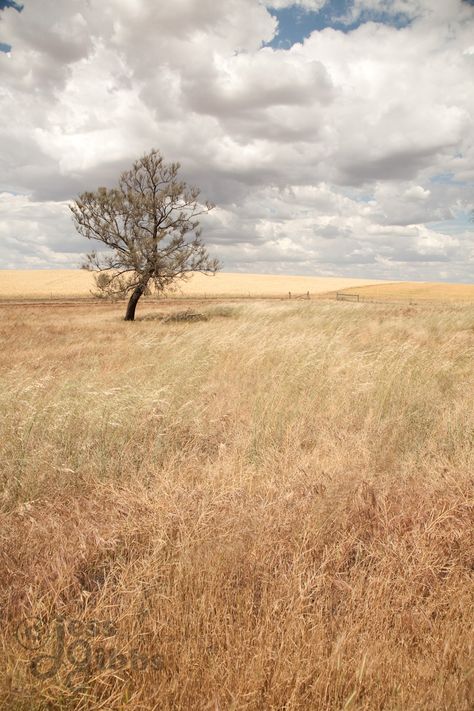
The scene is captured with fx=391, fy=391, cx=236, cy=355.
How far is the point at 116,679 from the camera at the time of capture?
1.72m

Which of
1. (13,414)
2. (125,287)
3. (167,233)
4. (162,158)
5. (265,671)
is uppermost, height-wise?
(162,158)

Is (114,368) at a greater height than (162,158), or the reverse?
(162,158)

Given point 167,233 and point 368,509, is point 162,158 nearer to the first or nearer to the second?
point 167,233

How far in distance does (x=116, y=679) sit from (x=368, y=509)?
6.33ft

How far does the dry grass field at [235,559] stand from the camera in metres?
1.72

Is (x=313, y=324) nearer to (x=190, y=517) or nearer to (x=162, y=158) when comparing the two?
(x=190, y=517)

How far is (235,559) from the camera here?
2322mm

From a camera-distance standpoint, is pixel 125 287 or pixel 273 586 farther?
pixel 125 287

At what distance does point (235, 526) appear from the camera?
2.59 m

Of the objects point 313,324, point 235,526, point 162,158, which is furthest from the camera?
point 162,158

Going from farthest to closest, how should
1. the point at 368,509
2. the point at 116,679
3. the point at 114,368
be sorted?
the point at 114,368
the point at 368,509
the point at 116,679

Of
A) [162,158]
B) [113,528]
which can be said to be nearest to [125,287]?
[162,158]

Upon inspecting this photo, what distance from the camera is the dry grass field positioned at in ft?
5.63

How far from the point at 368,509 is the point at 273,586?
1062mm
